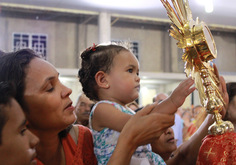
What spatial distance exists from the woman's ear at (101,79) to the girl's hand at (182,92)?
23.5 inches

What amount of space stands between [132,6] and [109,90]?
11.1 metres

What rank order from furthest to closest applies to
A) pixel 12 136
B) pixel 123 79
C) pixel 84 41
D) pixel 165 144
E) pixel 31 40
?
1. pixel 84 41
2. pixel 31 40
3. pixel 165 144
4. pixel 123 79
5. pixel 12 136

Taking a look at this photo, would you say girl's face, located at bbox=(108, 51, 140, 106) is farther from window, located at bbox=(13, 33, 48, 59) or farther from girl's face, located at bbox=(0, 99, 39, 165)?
window, located at bbox=(13, 33, 48, 59)

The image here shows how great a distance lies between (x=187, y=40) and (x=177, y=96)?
0.27 metres

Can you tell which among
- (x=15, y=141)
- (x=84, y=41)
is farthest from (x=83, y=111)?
(x=84, y=41)

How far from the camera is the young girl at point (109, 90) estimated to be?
1.48m

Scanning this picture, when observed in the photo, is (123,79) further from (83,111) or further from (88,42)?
(88,42)

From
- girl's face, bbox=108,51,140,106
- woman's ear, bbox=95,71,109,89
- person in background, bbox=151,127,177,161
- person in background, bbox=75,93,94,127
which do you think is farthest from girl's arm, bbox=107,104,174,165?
person in background, bbox=75,93,94,127

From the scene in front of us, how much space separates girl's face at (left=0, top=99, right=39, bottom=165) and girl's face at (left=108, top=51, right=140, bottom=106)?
0.75 metres

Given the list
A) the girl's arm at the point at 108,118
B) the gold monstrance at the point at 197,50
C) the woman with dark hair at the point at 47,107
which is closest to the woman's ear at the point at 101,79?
A: the girl's arm at the point at 108,118

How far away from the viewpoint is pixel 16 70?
118 centimetres

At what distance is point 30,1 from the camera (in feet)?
38.2

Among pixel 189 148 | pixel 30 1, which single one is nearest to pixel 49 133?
pixel 189 148

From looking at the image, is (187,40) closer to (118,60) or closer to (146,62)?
(118,60)
